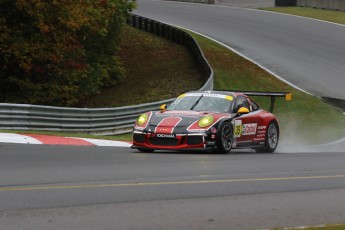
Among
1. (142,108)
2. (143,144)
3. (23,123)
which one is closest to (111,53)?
(142,108)

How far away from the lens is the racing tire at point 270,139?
1886 centimetres

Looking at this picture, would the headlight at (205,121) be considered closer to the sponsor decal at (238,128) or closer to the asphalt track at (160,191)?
the sponsor decal at (238,128)

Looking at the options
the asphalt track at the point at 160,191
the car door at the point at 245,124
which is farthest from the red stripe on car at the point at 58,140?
the car door at the point at 245,124

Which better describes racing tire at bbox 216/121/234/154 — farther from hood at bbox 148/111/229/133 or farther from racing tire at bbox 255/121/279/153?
racing tire at bbox 255/121/279/153

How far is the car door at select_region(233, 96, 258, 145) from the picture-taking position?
1741cm

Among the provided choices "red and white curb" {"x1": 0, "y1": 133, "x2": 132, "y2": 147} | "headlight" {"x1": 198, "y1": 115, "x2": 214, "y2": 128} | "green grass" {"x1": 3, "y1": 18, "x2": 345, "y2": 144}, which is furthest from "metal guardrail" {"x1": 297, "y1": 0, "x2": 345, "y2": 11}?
"headlight" {"x1": 198, "y1": 115, "x2": 214, "y2": 128}

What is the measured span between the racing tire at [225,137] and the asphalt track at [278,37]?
15.6m

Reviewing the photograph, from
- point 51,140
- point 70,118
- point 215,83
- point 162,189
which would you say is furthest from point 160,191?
point 215,83

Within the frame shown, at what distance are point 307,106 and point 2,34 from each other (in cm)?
1061

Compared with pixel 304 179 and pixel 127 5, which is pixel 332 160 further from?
pixel 127 5

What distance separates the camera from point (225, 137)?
16.7 m

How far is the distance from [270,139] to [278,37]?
99.0 ft

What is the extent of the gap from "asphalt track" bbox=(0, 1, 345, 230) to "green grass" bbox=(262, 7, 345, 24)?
40.8m

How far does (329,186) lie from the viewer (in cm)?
1180
